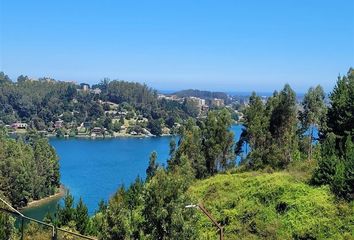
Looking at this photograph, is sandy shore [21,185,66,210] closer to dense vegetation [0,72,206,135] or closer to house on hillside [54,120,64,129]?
dense vegetation [0,72,206,135]

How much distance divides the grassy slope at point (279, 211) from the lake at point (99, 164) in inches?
722

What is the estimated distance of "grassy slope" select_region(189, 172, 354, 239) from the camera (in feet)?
51.4

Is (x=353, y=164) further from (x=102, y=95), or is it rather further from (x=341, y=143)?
(x=102, y=95)

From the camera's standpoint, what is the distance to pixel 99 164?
6153 cm

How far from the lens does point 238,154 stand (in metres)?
29.6

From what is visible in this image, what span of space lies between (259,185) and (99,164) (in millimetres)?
44436

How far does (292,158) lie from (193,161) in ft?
19.9

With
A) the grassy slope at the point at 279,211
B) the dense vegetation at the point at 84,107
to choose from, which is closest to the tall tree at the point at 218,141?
the grassy slope at the point at 279,211

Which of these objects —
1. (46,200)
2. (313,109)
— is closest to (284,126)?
(313,109)

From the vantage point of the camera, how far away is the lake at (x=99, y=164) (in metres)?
44.3

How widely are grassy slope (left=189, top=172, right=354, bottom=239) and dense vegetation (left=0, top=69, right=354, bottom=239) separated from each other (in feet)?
0.11

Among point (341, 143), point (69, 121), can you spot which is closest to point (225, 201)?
point (341, 143)

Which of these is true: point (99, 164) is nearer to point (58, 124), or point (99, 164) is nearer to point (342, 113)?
point (58, 124)

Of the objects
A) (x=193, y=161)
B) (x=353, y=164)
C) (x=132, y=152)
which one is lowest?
(x=132, y=152)
